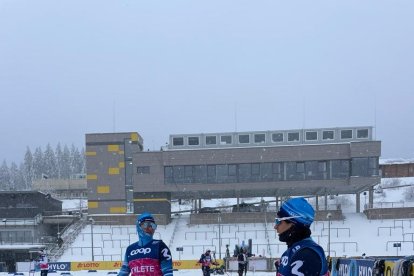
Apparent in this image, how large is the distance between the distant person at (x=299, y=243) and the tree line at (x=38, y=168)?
16661cm

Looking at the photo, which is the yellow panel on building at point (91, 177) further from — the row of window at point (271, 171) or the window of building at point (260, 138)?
the window of building at point (260, 138)

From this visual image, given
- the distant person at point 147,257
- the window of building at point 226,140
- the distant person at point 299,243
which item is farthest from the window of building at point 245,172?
the distant person at point 299,243

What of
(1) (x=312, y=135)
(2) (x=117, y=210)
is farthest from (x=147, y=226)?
(2) (x=117, y=210)

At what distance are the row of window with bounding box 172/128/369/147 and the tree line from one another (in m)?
106

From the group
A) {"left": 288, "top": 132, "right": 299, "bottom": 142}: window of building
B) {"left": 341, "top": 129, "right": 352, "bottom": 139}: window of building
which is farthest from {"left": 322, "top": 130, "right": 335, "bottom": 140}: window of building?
{"left": 288, "top": 132, "right": 299, "bottom": 142}: window of building

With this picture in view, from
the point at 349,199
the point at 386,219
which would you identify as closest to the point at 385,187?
the point at 349,199

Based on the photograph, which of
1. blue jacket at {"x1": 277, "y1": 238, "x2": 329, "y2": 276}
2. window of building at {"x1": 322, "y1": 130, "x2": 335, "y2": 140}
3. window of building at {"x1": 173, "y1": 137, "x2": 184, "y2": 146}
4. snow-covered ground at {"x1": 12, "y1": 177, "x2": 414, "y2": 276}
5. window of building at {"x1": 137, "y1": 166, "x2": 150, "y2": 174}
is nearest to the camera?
blue jacket at {"x1": 277, "y1": 238, "x2": 329, "y2": 276}

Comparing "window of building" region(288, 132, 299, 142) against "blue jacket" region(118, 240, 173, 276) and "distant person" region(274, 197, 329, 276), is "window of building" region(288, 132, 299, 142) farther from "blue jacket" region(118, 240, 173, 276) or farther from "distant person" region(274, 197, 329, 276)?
"distant person" region(274, 197, 329, 276)

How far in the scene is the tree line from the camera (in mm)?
170125

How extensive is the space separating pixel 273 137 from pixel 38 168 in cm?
12497

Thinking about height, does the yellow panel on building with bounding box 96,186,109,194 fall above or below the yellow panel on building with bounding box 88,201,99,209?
above

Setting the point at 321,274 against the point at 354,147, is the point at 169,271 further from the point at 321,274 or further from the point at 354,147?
the point at 354,147

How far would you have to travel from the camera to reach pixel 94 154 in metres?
70.5

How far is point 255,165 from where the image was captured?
63.1 metres
